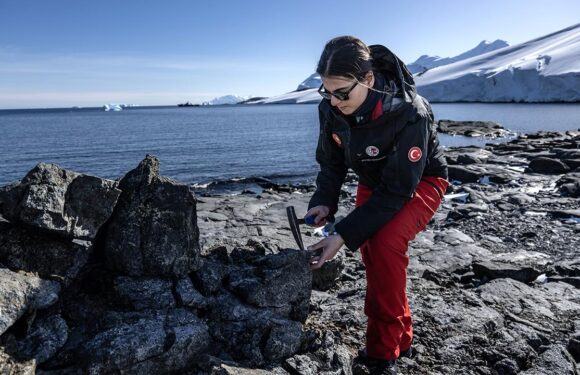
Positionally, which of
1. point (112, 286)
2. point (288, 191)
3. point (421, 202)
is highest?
point (421, 202)

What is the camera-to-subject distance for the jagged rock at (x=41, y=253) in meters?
3.56

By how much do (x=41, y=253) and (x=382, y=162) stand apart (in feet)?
9.37

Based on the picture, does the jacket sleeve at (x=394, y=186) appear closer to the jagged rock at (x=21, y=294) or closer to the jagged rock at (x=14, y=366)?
the jagged rock at (x=21, y=294)

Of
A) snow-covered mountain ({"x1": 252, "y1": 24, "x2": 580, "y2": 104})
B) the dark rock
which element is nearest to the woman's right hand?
the dark rock

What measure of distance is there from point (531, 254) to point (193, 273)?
688 centimetres

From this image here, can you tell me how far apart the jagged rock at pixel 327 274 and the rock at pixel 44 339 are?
10.3 feet

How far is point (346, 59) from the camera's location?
11.4 ft

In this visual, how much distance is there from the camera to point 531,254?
8547mm

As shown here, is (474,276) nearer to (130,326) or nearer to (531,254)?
(531,254)

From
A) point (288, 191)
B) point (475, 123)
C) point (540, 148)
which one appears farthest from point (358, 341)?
point (475, 123)

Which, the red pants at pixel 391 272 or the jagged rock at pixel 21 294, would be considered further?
the red pants at pixel 391 272

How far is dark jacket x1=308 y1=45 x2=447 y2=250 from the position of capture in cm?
361

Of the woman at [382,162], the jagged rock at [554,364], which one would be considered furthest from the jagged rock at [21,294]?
the jagged rock at [554,364]

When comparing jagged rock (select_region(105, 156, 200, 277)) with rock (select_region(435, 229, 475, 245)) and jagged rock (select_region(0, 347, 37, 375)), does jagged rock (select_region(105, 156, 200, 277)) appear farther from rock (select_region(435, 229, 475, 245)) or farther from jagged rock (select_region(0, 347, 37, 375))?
rock (select_region(435, 229, 475, 245))
